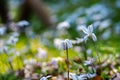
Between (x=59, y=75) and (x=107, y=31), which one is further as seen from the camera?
(x=107, y=31)

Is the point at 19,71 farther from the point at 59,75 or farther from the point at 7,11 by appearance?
the point at 7,11

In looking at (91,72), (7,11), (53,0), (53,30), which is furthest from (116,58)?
(53,0)

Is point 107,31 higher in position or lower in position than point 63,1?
lower

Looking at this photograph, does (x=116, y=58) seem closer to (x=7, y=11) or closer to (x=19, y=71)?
(x=19, y=71)

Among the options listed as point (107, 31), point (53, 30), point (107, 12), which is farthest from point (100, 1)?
point (107, 31)

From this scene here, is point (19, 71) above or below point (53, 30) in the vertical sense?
below

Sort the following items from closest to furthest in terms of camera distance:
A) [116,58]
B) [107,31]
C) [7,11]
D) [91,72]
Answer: [91,72]
[116,58]
[107,31]
[7,11]

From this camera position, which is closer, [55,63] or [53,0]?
[55,63]

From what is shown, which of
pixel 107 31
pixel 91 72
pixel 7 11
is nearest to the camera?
pixel 91 72

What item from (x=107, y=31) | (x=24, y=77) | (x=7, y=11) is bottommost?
(x=24, y=77)
